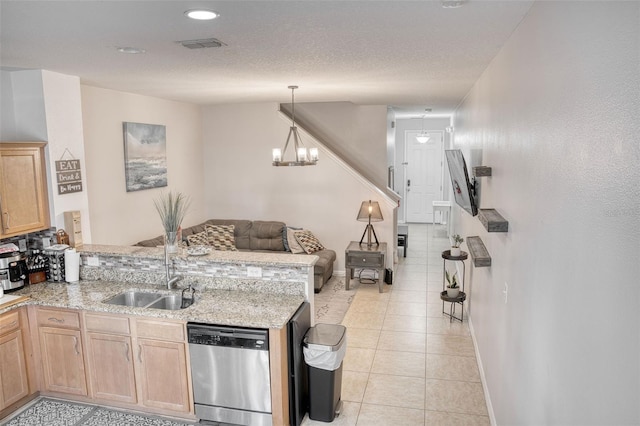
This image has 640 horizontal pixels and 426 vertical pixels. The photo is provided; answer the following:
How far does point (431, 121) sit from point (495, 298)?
911cm

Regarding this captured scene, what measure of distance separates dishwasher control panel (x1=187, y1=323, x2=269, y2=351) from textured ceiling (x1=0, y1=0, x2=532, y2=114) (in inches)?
75.7

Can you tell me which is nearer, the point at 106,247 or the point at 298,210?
the point at 106,247

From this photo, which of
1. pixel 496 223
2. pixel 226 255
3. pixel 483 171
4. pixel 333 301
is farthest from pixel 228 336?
pixel 333 301

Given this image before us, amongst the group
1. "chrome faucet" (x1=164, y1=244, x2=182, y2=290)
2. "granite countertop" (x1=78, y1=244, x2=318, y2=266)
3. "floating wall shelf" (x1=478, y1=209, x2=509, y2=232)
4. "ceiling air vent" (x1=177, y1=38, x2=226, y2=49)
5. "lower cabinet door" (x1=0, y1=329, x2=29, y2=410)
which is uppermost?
"ceiling air vent" (x1=177, y1=38, x2=226, y2=49)

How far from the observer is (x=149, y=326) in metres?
3.35

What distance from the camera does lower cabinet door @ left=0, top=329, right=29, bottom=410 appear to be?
3.44 meters

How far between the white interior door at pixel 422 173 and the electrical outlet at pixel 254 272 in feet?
28.8

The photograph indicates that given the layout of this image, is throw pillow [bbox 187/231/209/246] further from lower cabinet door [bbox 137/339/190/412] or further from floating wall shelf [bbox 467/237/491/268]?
floating wall shelf [bbox 467/237/491/268]

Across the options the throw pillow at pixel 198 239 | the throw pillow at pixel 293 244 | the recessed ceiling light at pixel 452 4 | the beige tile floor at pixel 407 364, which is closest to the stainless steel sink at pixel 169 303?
the beige tile floor at pixel 407 364

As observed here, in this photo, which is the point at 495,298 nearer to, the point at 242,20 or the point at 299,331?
the point at 299,331

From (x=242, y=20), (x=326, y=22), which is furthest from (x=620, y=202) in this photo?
(x=242, y=20)

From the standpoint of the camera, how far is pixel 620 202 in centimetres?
119

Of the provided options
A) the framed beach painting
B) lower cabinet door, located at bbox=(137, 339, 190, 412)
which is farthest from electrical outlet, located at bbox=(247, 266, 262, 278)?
the framed beach painting

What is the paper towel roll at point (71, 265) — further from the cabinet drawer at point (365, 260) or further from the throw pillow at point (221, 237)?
the cabinet drawer at point (365, 260)
